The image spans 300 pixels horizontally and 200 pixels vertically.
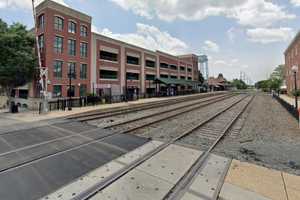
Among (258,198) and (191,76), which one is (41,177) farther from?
(191,76)

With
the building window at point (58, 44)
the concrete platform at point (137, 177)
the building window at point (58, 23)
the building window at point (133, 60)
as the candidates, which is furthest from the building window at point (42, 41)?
the concrete platform at point (137, 177)

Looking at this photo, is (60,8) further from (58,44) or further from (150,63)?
(150,63)

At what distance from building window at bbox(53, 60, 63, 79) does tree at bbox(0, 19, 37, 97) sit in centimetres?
593

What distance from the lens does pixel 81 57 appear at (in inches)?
1163

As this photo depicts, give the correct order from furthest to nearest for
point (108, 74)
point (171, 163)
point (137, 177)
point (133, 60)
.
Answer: point (133, 60), point (108, 74), point (171, 163), point (137, 177)

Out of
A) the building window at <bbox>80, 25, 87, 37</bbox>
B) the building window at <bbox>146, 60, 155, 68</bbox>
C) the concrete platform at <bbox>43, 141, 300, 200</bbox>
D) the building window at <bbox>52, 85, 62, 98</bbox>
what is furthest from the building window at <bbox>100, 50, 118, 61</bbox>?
the concrete platform at <bbox>43, 141, 300, 200</bbox>

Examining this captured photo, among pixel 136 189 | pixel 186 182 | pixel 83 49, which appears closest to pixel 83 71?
pixel 83 49

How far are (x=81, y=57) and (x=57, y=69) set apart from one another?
455 centimetres

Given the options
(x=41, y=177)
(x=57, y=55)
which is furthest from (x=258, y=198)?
(x=57, y=55)

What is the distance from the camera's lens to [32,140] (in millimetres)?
7789

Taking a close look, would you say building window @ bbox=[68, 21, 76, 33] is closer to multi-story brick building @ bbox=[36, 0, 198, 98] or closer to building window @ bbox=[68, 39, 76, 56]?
multi-story brick building @ bbox=[36, 0, 198, 98]

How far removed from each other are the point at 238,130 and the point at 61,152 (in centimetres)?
848

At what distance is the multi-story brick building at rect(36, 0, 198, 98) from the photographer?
25641 mm

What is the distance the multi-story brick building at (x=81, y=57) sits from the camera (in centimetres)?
2564
